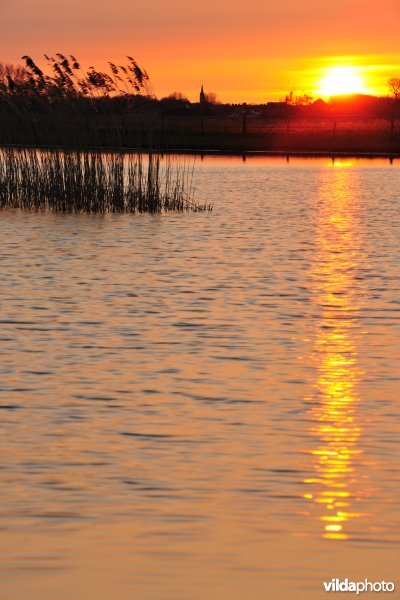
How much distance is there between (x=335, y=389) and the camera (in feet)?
27.4

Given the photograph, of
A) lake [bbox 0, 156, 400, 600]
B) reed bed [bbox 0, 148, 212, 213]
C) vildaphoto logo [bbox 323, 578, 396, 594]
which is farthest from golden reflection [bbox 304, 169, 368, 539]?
reed bed [bbox 0, 148, 212, 213]

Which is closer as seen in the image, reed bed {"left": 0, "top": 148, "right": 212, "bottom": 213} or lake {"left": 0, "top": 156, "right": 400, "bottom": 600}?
lake {"left": 0, "top": 156, "right": 400, "bottom": 600}

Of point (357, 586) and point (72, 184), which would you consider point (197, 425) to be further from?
point (72, 184)

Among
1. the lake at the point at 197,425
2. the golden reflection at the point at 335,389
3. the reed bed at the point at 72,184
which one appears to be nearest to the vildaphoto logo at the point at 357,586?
the lake at the point at 197,425

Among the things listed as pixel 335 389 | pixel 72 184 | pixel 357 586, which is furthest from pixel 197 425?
pixel 72 184

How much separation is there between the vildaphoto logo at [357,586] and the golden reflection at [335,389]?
54 cm

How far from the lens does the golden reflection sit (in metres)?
5.81

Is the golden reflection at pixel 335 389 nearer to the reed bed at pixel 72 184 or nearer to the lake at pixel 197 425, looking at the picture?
the lake at pixel 197 425

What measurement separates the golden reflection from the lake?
2 centimetres

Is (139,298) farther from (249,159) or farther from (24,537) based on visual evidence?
(249,159)

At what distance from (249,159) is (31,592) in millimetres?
44397

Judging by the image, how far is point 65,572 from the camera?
4844 mm

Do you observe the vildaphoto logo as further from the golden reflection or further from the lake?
the golden reflection

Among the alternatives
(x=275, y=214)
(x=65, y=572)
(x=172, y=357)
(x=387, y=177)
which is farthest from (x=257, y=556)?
(x=387, y=177)
